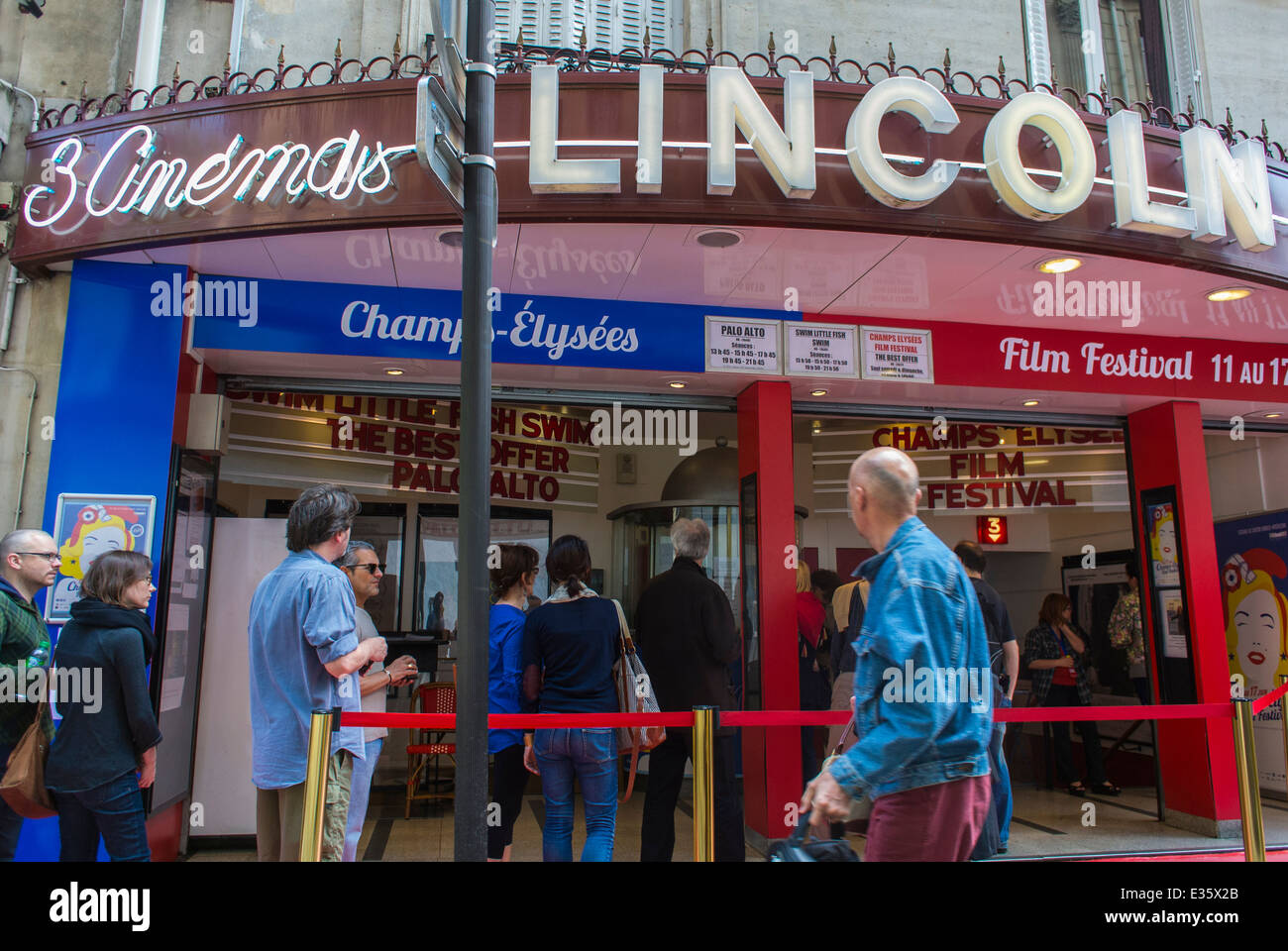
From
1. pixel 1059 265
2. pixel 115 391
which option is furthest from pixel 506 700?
pixel 1059 265

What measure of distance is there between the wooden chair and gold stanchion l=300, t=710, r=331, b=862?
289 cm

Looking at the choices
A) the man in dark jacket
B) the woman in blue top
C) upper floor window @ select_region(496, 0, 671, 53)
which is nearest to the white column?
upper floor window @ select_region(496, 0, 671, 53)

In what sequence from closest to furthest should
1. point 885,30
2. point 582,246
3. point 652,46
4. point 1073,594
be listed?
point 582,246 → point 652,46 → point 885,30 → point 1073,594

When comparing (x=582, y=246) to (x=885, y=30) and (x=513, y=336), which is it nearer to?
(x=513, y=336)

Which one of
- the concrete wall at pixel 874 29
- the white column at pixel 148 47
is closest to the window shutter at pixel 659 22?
the concrete wall at pixel 874 29

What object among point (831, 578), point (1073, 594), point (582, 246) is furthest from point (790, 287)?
point (1073, 594)

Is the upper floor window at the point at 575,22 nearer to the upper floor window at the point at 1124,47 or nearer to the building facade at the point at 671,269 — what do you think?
the building facade at the point at 671,269

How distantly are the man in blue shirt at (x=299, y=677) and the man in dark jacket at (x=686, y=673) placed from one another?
1.74 meters

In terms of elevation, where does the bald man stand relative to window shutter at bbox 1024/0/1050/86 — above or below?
below

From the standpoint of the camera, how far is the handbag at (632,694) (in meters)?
4.32

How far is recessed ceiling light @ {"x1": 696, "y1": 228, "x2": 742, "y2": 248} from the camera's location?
4.98 meters

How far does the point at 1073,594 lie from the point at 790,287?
6222mm

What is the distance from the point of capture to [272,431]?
7.14 metres

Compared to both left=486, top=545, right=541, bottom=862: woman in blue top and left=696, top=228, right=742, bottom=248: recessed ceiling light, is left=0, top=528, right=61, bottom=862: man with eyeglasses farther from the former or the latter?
left=696, top=228, right=742, bottom=248: recessed ceiling light
